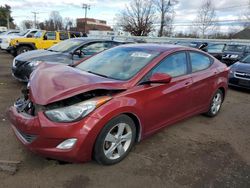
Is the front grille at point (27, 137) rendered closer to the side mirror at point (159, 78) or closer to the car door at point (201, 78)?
the side mirror at point (159, 78)

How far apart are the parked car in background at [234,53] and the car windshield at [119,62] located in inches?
425

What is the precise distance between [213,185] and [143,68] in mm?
1753

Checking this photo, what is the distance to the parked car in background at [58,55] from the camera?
22.9 feet

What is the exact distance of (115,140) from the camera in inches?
131

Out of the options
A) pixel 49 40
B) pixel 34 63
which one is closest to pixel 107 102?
pixel 34 63

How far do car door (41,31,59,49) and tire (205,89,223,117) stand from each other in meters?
11.1

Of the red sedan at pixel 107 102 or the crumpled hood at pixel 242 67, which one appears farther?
the crumpled hood at pixel 242 67

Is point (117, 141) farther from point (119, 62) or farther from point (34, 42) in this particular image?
point (34, 42)

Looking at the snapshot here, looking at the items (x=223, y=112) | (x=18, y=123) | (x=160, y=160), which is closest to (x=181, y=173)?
(x=160, y=160)

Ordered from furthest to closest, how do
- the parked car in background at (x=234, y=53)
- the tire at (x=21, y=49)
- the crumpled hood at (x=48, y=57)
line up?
the tire at (x=21, y=49)
the parked car in background at (x=234, y=53)
the crumpled hood at (x=48, y=57)

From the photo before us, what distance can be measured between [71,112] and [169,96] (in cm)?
163

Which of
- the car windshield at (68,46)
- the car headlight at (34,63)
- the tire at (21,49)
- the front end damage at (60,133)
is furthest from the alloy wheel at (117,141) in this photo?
the tire at (21,49)

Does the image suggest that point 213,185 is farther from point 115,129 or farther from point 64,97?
point 64,97

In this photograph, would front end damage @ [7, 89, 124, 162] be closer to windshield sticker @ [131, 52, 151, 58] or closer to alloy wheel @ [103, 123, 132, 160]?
alloy wheel @ [103, 123, 132, 160]
